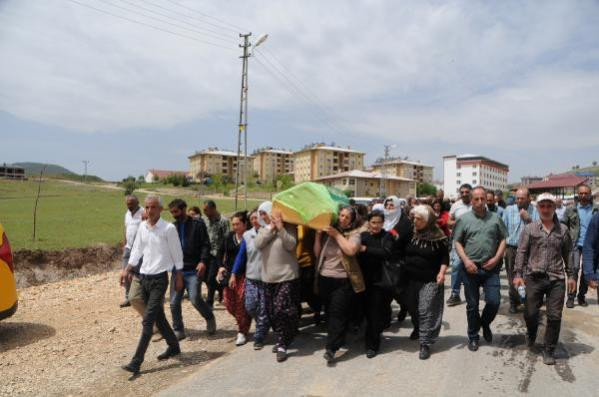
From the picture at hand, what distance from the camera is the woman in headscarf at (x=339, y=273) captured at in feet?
15.2

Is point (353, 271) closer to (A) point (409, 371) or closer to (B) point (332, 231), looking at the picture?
(B) point (332, 231)

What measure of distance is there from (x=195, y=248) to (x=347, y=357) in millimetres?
2443

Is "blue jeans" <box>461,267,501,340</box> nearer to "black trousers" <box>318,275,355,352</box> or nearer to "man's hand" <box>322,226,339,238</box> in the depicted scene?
"black trousers" <box>318,275,355,352</box>

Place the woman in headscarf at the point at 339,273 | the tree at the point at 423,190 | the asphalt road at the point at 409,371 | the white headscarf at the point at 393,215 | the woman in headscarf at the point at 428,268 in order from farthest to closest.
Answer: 1. the tree at the point at 423,190
2. the white headscarf at the point at 393,215
3. the woman in headscarf at the point at 428,268
4. the woman in headscarf at the point at 339,273
5. the asphalt road at the point at 409,371

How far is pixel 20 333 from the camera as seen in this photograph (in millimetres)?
6199

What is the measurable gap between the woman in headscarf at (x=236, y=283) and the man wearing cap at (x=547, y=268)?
3.27m

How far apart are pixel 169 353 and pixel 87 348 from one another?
1.23m

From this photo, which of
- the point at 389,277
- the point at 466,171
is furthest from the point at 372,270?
the point at 466,171

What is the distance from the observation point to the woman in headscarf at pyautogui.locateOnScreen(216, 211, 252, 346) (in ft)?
18.2

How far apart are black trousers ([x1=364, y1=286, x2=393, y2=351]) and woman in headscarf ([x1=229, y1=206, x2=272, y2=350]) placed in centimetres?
122

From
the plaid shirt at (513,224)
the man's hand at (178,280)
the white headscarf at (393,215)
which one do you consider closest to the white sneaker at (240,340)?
the man's hand at (178,280)

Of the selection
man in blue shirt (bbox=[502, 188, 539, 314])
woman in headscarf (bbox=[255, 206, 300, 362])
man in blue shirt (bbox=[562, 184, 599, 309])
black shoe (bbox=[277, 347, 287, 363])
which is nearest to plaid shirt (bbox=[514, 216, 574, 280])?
man in blue shirt (bbox=[502, 188, 539, 314])

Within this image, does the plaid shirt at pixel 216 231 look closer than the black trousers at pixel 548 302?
No

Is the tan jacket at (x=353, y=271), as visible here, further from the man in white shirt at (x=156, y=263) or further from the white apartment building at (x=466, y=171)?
the white apartment building at (x=466, y=171)
